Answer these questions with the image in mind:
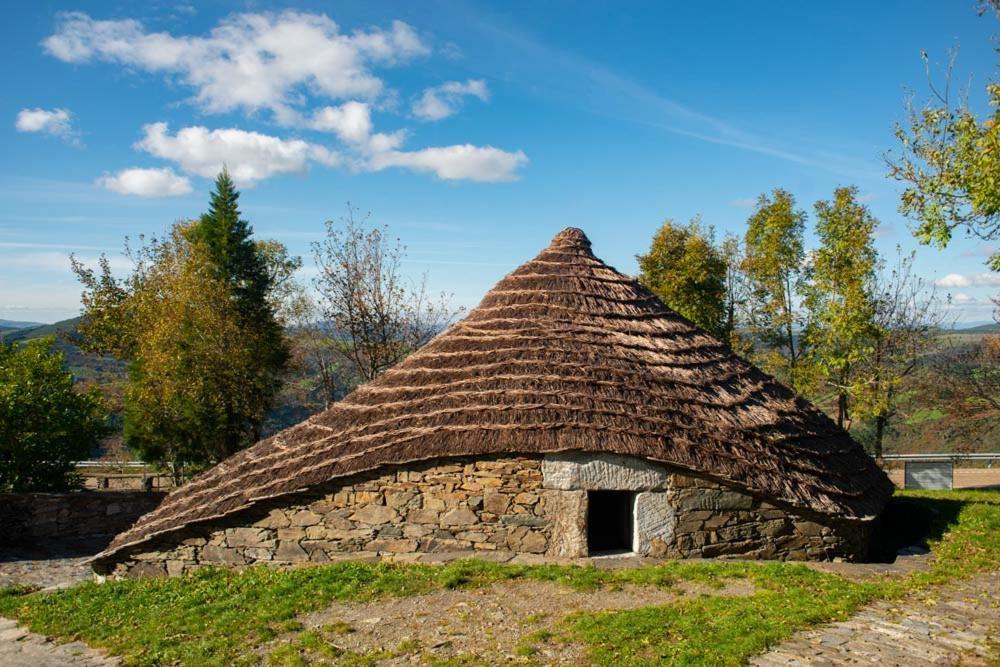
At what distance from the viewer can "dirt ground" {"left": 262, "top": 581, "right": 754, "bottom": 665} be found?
6430mm

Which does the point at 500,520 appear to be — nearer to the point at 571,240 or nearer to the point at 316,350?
the point at 571,240

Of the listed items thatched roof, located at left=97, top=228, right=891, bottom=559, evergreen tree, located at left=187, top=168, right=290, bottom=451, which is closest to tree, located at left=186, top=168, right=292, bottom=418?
evergreen tree, located at left=187, top=168, right=290, bottom=451

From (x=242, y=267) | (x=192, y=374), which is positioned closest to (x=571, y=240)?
(x=192, y=374)

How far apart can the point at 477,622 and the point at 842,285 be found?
16.9 metres

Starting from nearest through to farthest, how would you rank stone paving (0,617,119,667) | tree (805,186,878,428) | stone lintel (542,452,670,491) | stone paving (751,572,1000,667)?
stone paving (751,572,1000,667)
stone paving (0,617,119,667)
stone lintel (542,452,670,491)
tree (805,186,878,428)

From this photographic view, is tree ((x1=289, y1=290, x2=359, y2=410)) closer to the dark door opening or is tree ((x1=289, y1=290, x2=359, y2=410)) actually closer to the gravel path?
the gravel path

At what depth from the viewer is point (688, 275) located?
82.7ft

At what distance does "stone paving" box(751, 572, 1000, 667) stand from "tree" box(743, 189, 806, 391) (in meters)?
14.9

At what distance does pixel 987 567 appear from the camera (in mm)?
8930

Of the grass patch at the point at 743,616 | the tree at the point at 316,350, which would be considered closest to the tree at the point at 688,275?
the tree at the point at 316,350

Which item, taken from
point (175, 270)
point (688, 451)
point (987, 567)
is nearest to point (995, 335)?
point (987, 567)

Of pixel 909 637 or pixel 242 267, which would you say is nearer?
pixel 909 637

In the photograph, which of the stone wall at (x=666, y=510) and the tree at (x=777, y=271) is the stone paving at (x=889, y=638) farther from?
the tree at (x=777, y=271)

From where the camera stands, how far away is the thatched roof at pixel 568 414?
9484 millimetres
